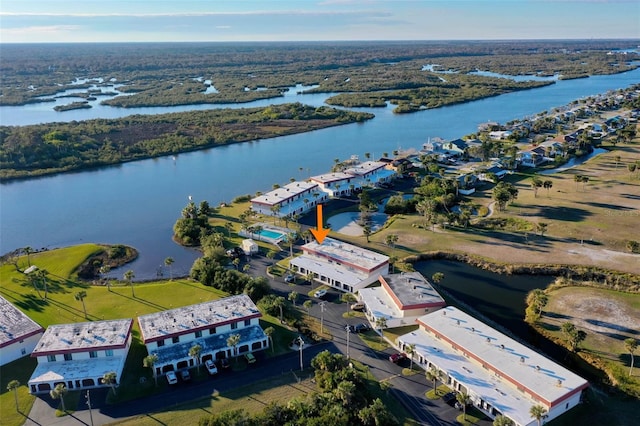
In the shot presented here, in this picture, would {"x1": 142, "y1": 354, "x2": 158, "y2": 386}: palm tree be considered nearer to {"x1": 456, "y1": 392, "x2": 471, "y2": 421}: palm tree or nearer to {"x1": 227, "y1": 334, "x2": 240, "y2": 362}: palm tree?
{"x1": 227, "y1": 334, "x2": 240, "y2": 362}: palm tree

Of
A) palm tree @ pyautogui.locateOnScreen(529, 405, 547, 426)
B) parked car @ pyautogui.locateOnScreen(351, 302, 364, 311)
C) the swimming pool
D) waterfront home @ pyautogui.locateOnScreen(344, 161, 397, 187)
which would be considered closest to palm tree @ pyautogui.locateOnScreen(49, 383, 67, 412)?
parked car @ pyautogui.locateOnScreen(351, 302, 364, 311)

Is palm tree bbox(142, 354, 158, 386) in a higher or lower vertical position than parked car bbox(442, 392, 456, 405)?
higher

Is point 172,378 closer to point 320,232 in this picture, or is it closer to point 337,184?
point 320,232

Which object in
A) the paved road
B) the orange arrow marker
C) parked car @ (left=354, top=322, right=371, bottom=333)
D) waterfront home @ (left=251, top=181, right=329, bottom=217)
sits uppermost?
waterfront home @ (left=251, top=181, right=329, bottom=217)

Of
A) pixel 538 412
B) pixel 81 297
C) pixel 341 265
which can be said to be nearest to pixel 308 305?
pixel 341 265

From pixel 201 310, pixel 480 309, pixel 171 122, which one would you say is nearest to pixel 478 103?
pixel 171 122

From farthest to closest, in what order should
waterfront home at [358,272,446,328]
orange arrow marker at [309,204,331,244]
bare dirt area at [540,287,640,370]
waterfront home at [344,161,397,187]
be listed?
1. waterfront home at [344,161,397,187]
2. orange arrow marker at [309,204,331,244]
3. waterfront home at [358,272,446,328]
4. bare dirt area at [540,287,640,370]

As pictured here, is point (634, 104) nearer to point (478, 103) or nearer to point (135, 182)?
point (478, 103)
